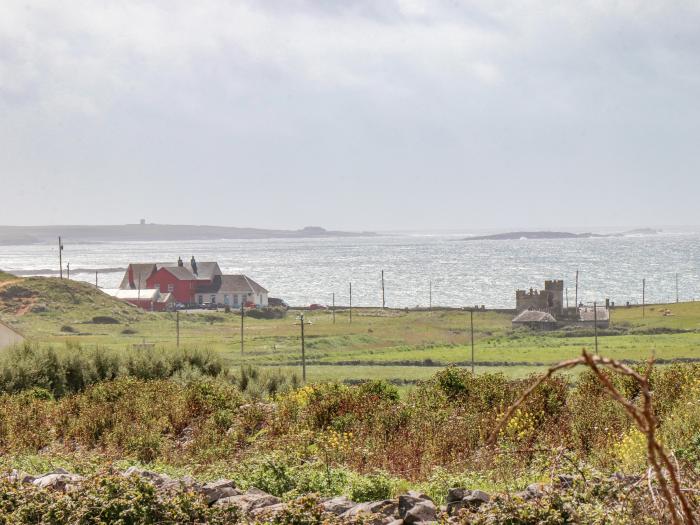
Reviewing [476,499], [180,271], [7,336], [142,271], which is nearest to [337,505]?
[476,499]

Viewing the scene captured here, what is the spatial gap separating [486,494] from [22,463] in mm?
7141

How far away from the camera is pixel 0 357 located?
2256 centimetres

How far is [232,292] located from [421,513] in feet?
343

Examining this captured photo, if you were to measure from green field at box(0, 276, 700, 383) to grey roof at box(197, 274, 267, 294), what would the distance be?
39.5ft

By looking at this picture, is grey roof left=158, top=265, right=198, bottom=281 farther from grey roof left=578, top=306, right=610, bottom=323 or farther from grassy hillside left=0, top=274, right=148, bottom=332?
grey roof left=578, top=306, right=610, bottom=323

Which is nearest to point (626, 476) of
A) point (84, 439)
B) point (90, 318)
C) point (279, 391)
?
point (84, 439)

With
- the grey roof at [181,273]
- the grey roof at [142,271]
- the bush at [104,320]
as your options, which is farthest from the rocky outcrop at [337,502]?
the grey roof at [142,271]

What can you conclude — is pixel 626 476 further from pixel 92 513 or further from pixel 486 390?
pixel 486 390

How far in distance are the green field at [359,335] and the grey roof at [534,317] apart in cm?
191

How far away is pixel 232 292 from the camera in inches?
4402

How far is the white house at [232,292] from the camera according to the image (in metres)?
111

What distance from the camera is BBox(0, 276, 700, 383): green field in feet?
183

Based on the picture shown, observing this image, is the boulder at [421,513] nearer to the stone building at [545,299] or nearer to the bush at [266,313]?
the stone building at [545,299]

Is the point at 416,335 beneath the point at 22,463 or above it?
beneath
